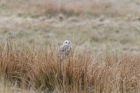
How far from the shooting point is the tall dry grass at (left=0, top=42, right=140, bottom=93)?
12.1 ft

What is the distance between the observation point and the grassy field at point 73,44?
3.79m

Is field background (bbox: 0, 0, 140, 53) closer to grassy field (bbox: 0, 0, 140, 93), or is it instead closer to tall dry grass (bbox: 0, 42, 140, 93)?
grassy field (bbox: 0, 0, 140, 93)

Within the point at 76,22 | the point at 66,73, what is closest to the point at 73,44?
the point at 66,73

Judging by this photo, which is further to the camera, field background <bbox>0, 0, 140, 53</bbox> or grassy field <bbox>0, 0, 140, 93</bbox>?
field background <bbox>0, 0, 140, 53</bbox>

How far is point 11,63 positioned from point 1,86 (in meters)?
0.59

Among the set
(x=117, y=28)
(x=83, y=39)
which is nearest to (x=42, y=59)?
(x=83, y=39)

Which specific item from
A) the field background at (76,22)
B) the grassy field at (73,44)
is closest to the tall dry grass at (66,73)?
the grassy field at (73,44)

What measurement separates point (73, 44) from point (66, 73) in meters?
3.20

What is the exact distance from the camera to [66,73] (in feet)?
12.6

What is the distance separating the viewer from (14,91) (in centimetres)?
364

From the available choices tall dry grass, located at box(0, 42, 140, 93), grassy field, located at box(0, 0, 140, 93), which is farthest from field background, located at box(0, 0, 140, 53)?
tall dry grass, located at box(0, 42, 140, 93)

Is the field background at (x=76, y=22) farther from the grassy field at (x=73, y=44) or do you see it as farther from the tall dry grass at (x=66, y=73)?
the tall dry grass at (x=66, y=73)

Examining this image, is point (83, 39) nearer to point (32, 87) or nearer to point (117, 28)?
point (117, 28)

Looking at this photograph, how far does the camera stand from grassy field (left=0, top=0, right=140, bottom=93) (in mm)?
3789
